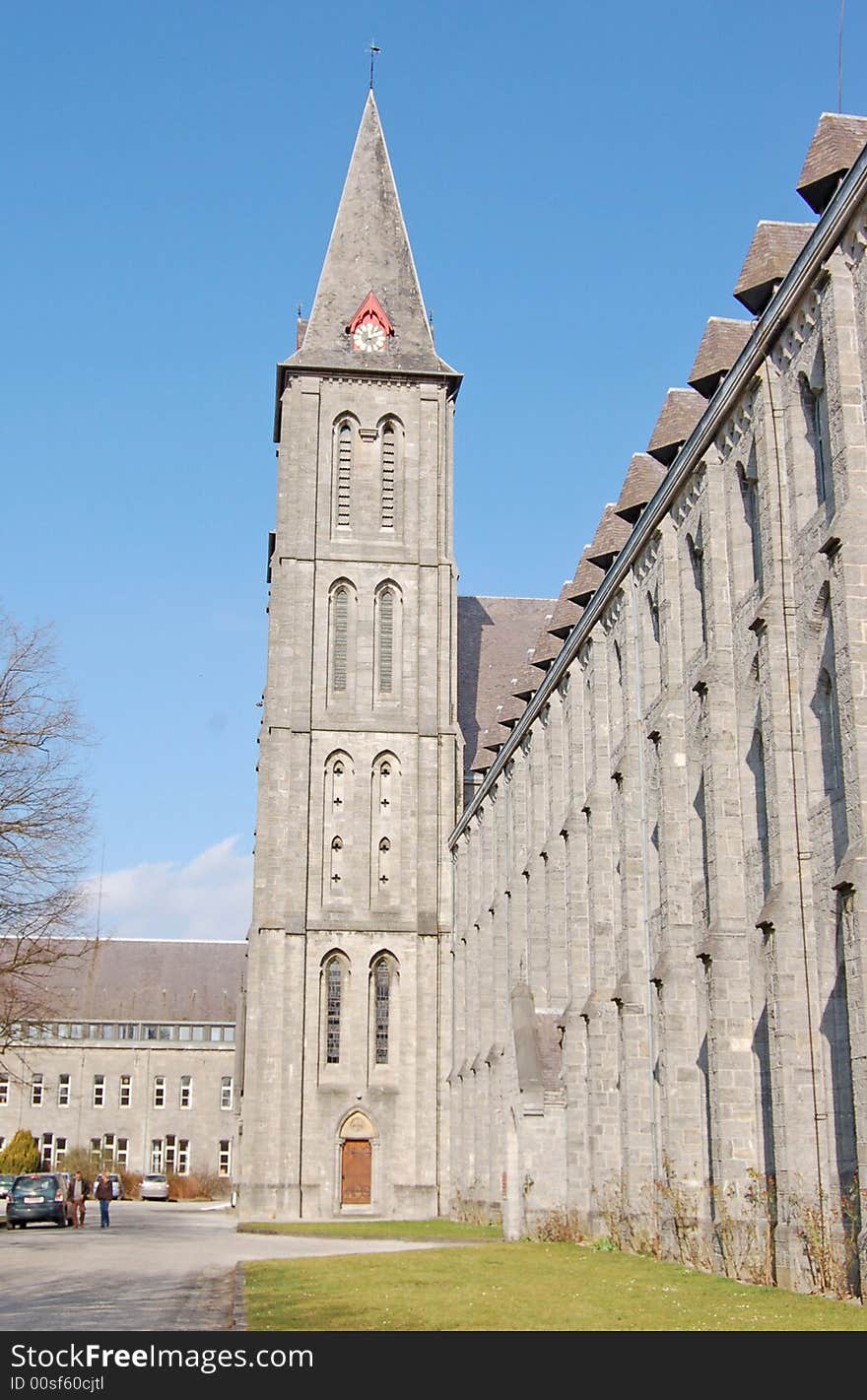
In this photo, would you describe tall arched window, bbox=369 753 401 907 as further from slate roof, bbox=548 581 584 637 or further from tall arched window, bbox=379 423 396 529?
slate roof, bbox=548 581 584 637

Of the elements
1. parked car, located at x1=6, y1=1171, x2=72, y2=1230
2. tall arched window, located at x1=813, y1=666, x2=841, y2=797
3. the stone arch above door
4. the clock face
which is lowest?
parked car, located at x1=6, y1=1171, x2=72, y2=1230

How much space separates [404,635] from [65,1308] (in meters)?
36.5

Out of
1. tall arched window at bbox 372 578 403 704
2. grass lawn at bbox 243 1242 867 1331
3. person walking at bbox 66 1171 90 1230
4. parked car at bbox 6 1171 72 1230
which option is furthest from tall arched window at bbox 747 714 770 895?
tall arched window at bbox 372 578 403 704

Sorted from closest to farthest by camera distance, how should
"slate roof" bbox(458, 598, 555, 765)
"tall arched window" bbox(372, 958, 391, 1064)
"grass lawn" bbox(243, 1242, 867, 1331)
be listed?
"grass lawn" bbox(243, 1242, 867, 1331) < "tall arched window" bbox(372, 958, 391, 1064) < "slate roof" bbox(458, 598, 555, 765)

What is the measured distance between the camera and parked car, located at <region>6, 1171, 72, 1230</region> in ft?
135

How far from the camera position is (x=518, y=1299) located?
16.3m

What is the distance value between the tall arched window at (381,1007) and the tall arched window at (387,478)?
49.4ft

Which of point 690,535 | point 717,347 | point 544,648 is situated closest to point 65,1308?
point 690,535

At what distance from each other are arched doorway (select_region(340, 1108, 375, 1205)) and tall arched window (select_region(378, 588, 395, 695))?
1394 centimetres

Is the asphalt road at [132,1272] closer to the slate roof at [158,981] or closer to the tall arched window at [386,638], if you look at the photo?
the tall arched window at [386,638]

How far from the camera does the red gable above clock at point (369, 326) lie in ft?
177

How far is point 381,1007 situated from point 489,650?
15.8 meters

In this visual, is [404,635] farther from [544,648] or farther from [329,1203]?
[329,1203]

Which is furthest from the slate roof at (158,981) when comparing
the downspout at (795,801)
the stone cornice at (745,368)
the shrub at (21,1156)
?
the downspout at (795,801)
